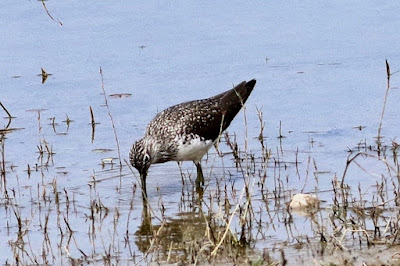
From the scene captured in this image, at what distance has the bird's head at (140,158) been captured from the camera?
1033cm

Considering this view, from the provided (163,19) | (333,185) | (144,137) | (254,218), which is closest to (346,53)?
(163,19)

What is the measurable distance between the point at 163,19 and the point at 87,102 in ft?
9.31

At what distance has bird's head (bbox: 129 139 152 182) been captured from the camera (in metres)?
10.3

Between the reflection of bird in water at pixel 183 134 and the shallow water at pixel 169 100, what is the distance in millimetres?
218

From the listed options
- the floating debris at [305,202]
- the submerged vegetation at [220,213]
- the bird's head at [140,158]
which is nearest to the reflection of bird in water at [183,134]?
the bird's head at [140,158]

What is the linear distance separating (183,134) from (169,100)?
178 centimetres

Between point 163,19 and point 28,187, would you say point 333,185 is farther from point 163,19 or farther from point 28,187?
point 163,19

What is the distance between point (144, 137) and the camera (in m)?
10.8

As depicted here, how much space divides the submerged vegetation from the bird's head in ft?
0.57

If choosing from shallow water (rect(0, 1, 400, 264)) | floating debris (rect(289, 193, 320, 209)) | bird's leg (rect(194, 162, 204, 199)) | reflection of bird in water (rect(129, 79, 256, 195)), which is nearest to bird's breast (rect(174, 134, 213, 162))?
reflection of bird in water (rect(129, 79, 256, 195))

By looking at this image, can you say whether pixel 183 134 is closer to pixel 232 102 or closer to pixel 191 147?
pixel 191 147

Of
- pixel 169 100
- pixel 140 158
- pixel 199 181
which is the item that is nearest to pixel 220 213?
pixel 199 181

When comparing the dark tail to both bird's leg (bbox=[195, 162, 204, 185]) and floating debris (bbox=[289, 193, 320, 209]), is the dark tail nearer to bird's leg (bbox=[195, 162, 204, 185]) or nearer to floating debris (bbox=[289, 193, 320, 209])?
bird's leg (bbox=[195, 162, 204, 185])

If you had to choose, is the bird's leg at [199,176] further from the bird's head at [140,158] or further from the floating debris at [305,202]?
the floating debris at [305,202]
